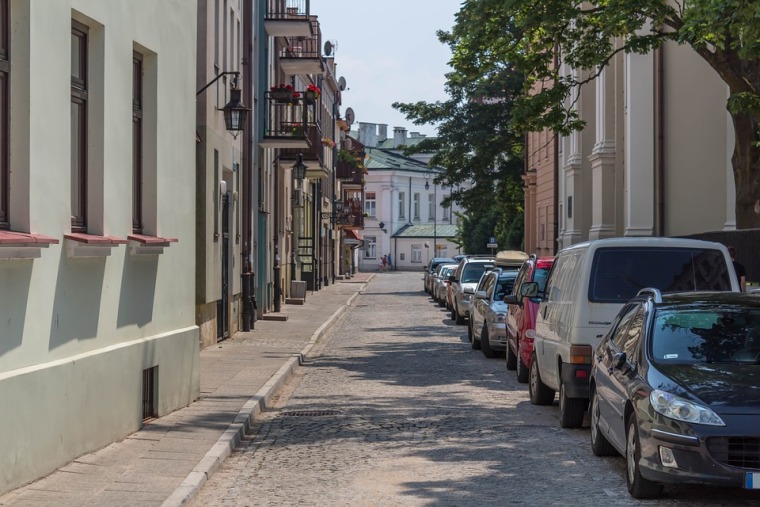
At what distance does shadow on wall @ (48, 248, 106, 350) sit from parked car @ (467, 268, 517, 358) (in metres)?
10.6

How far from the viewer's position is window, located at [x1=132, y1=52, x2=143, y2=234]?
12.2 m

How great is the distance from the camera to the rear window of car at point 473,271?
109 feet

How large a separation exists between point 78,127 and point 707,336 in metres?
5.37

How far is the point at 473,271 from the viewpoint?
112 feet

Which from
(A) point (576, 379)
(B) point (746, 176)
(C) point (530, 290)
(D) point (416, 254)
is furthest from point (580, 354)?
(D) point (416, 254)

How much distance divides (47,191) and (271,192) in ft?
86.8

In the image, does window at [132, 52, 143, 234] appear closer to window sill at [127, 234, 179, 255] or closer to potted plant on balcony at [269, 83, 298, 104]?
window sill at [127, 234, 179, 255]

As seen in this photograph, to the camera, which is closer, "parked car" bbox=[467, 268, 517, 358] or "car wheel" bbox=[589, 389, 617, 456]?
"car wheel" bbox=[589, 389, 617, 456]

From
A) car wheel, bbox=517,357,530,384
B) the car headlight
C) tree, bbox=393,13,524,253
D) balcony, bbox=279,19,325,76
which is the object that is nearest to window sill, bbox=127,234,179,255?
the car headlight

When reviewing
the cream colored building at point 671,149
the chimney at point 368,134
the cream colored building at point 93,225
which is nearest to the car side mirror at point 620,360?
the cream colored building at point 93,225

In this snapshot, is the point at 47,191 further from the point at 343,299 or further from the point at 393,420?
the point at 343,299

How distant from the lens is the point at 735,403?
7.83 metres

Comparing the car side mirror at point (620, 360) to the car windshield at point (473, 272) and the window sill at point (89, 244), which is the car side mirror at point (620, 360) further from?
the car windshield at point (473, 272)

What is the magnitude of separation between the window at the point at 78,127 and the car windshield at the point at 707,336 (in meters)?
4.79
